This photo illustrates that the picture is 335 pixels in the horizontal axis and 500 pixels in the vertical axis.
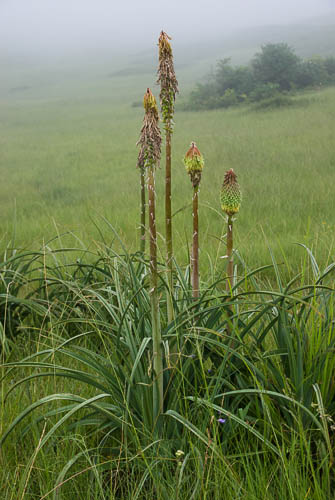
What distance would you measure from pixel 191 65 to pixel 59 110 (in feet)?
109

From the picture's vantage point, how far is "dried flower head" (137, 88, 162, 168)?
4.64 feet

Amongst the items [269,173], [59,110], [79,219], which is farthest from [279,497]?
[59,110]

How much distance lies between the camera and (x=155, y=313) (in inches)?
62.8

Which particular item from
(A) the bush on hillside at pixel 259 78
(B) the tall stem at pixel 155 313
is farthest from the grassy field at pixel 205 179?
(A) the bush on hillside at pixel 259 78

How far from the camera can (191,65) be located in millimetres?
55688

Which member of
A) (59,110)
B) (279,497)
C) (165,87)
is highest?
(59,110)

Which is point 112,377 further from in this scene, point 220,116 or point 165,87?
point 220,116

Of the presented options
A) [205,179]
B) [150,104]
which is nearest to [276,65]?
[205,179]

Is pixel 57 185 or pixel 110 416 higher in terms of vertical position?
pixel 57 185

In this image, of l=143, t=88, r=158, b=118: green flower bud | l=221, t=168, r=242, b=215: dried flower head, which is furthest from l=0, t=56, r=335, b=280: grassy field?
l=143, t=88, r=158, b=118: green flower bud

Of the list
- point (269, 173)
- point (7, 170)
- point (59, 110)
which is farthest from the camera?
point (59, 110)

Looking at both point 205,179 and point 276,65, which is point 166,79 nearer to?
point 205,179

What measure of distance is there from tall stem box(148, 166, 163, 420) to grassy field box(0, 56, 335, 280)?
1.00 ft

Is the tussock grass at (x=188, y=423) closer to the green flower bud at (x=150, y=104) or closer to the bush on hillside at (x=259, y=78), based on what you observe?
the green flower bud at (x=150, y=104)
